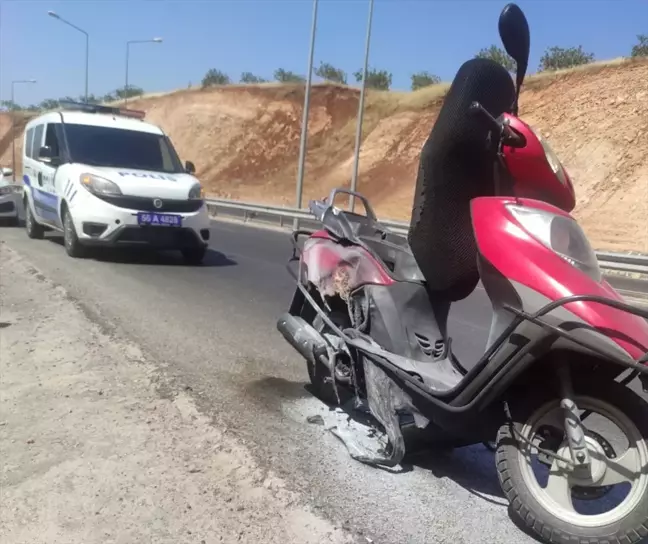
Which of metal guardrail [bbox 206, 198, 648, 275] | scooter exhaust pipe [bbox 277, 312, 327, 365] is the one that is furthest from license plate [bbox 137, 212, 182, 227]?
scooter exhaust pipe [bbox 277, 312, 327, 365]

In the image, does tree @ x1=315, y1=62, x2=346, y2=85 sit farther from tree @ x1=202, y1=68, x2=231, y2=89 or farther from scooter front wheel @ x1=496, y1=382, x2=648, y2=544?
scooter front wheel @ x1=496, y1=382, x2=648, y2=544

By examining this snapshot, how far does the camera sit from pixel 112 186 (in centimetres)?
991

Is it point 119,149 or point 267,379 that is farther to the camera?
point 119,149

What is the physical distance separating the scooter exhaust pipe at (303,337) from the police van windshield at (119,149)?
6.76m

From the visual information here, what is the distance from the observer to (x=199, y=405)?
4.50m

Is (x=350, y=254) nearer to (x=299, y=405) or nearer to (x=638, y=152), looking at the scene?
(x=299, y=405)

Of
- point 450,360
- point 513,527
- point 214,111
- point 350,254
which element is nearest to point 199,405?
point 350,254

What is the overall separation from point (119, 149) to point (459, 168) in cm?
864

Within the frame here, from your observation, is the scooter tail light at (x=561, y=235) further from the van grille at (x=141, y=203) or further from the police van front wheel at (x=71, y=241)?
the police van front wheel at (x=71, y=241)

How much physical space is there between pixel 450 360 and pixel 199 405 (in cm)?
162

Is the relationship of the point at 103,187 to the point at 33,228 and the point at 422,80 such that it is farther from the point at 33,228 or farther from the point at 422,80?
the point at 422,80

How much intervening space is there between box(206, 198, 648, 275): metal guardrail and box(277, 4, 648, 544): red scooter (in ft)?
30.5

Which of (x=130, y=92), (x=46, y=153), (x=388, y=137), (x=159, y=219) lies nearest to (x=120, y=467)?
(x=159, y=219)

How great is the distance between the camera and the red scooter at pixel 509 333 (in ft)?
9.04
